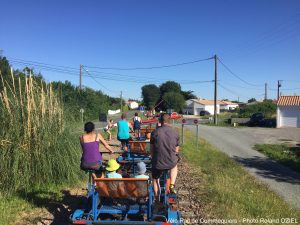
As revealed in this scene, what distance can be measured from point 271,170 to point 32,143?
28.9 feet

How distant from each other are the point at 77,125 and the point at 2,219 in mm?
3586

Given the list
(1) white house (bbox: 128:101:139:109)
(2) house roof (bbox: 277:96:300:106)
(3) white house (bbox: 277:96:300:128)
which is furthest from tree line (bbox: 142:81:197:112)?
(3) white house (bbox: 277:96:300:128)

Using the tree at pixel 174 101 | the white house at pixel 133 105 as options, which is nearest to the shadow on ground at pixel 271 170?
the tree at pixel 174 101

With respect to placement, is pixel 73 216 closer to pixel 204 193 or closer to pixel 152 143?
pixel 152 143

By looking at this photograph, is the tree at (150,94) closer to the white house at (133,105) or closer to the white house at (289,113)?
the white house at (133,105)

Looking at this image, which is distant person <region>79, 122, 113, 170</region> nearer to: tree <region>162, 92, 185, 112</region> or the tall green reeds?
the tall green reeds

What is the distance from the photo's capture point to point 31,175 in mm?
7527

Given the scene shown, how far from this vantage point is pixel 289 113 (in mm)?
43250

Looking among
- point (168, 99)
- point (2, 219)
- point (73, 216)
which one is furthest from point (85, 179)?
point (168, 99)

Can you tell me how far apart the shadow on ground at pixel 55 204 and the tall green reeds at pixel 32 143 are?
13.3 inches

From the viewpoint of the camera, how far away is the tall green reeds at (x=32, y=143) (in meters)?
7.30

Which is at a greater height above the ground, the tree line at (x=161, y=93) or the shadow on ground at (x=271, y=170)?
the tree line at (x=161, y=93)

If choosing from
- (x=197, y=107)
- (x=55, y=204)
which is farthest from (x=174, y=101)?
(x=55, y=204)

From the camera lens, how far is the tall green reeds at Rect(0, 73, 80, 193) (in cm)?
730
